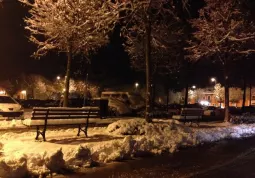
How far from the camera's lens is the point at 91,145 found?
11133 mm

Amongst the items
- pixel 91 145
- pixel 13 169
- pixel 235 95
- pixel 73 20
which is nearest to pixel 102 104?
pixel 73 20

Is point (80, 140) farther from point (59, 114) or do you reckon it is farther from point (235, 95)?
point (235, 95)

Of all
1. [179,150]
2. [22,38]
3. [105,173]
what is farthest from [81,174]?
[22,38]

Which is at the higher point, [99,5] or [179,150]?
[99,5]

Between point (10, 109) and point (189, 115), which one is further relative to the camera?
point (10, 109)

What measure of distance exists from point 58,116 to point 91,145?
2.36 m

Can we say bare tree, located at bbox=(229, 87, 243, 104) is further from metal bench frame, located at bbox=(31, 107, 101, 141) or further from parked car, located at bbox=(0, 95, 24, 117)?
metal bench frame, located at bbox=(31, 107, 101, 141)

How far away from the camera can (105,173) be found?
8.84 metres

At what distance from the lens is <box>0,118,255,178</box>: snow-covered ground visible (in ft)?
28.0

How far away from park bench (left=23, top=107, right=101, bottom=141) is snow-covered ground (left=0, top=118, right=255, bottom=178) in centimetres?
53

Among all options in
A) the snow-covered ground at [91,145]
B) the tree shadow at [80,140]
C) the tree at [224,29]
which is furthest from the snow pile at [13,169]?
the tree at [224,29]

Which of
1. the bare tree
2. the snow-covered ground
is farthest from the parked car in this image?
the bare tree

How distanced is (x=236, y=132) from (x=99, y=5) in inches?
364

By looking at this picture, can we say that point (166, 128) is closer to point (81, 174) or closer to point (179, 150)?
point (179, 150)
